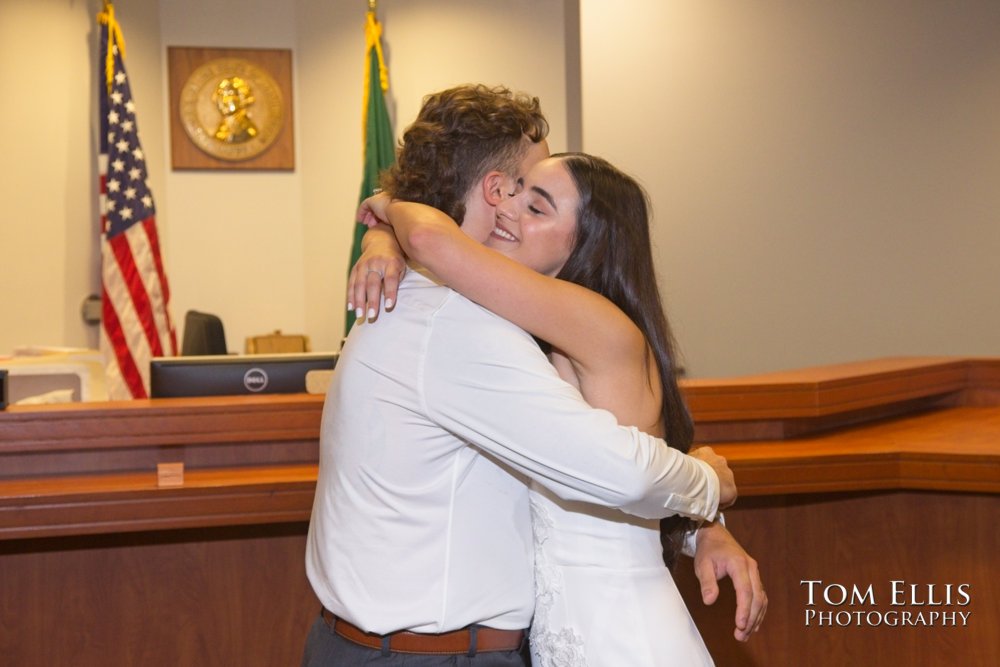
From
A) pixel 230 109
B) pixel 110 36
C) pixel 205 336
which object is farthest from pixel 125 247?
pixel 230 109

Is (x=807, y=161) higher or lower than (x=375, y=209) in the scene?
higher

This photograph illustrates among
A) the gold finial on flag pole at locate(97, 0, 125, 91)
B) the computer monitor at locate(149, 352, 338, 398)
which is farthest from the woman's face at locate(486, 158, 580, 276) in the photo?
the gold finial on flag pole at locate(97, 0, 125, 91)

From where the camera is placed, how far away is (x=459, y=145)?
177cm

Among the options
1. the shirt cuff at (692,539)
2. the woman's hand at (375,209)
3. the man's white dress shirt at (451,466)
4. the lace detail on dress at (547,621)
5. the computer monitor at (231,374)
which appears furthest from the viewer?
the computer monitor at (231,374)

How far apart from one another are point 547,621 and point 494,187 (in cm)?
66

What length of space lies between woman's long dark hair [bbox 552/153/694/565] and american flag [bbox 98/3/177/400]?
15.9 feet

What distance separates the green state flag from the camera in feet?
21.0

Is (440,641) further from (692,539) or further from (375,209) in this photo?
(375,209)

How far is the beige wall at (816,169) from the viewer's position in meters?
5.24

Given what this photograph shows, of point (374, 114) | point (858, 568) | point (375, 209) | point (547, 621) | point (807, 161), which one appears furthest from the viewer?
point (374, 114)

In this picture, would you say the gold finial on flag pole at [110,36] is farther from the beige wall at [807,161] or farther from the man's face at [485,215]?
the man's face at [485,215]

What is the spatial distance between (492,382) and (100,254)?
585cm

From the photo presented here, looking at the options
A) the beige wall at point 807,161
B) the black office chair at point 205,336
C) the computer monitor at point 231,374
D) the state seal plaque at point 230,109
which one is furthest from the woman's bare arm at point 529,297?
the state seal plaque at point 230,109

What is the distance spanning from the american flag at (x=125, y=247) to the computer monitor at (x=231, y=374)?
3337 millimetres
